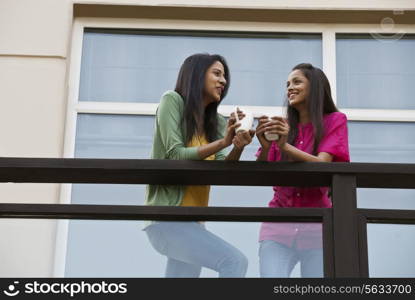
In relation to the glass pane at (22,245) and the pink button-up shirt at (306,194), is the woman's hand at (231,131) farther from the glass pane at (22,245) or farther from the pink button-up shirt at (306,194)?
the glass pane at (22,245)

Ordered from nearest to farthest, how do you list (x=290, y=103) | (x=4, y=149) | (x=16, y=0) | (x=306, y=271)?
(x=306, y=271), (x=290, y=103), (x=4, y=149), (x=16, y=0)

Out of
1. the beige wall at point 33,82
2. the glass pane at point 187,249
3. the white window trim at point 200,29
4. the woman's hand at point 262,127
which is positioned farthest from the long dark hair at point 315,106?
the beige wall at point 33,82

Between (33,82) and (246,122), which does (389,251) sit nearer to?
(246,122)

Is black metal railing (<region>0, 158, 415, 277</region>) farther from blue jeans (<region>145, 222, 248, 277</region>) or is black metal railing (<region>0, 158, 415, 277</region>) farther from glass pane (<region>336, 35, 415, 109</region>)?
glass pane (<region>336, 35, 415, 109</region>)

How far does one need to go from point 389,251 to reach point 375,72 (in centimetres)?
291

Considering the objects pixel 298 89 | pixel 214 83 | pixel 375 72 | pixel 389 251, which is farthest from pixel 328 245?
pixel 375 72

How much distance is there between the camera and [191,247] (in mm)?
5500

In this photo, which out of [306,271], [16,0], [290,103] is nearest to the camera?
[306,271]

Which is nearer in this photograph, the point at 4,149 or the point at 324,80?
the point at 324,80

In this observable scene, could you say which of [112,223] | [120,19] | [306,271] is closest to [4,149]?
[120,19]

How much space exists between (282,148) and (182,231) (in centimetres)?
56

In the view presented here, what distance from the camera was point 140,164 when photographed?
551 centimetres

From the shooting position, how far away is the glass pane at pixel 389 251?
18.0 ft

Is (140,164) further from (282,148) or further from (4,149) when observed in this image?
(4,149)
